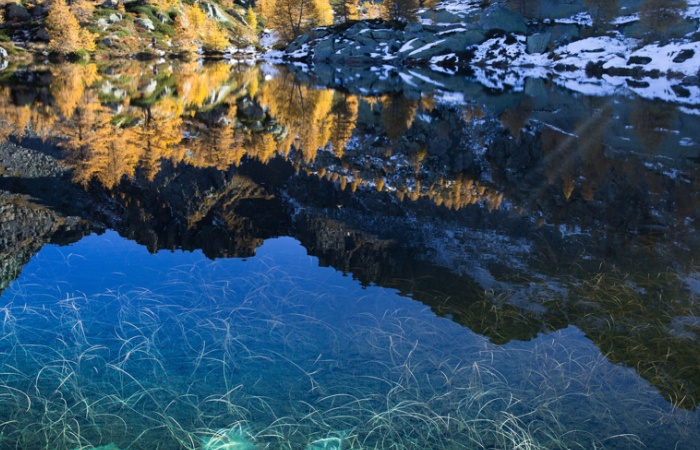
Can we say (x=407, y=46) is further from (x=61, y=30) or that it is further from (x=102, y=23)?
(x=61, y=30)

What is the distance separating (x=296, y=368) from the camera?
852 cm

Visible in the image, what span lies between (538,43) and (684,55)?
28091 mm

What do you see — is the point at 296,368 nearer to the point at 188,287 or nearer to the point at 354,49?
the point at 188,287

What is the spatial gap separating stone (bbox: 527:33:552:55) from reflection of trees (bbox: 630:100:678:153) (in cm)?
5333

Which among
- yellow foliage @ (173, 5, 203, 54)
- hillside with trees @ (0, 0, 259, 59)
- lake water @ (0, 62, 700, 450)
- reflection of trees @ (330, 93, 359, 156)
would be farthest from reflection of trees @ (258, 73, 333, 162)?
yellow foliage @ (173, 5, 203, 54)

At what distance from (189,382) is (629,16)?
133534mm

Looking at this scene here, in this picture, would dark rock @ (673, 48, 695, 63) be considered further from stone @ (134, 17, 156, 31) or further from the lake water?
stone @ (134, 17, 156, 31)

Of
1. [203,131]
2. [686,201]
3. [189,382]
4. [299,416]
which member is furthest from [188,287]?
[203,131]

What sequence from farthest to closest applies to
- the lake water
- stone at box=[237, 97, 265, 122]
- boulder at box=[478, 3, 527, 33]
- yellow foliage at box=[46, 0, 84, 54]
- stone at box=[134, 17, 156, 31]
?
stone at box=[134, 17, 156, 31]
boulder at box=[478, 3, 527, 33]
yellow foliage at box=[46, 0, 84, 54]
stone at box=[237, 97, 265, 122]
the lake water

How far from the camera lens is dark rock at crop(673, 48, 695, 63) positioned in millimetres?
70938

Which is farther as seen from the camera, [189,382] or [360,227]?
[360,227]

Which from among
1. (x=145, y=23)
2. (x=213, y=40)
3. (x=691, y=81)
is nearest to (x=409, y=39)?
(x=213, y=40)

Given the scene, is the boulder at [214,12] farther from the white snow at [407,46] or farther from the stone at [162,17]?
the white snow at [407,46]

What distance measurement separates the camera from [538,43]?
9544 cm
